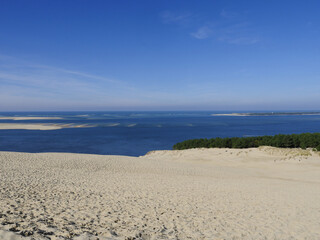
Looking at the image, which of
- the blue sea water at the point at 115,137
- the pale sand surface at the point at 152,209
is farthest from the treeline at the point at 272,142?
the pale sand surface at the point at 152,209

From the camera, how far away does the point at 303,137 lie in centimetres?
2916

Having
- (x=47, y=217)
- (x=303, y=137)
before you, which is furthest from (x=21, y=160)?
(x=303, y=137)

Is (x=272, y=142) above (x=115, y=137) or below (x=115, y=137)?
above

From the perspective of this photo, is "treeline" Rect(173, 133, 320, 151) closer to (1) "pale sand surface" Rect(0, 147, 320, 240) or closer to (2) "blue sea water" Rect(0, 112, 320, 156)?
(2) "blue sea water" Rect(0, 112, 320, 156)

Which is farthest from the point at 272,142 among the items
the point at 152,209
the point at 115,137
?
the point at 115,137

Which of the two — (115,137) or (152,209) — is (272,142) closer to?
(152,209)

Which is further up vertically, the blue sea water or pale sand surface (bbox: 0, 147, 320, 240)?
pale sand surface (bbox: 0, 147, 320, 240)

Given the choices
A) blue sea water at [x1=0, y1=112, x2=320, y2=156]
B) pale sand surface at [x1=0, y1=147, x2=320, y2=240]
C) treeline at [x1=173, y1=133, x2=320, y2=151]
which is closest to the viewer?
pale sand surface at [x1=0, y1=147, x2=320, y2=240]

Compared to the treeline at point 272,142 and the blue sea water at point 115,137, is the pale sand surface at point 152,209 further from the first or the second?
the blue sea water at point 115,137

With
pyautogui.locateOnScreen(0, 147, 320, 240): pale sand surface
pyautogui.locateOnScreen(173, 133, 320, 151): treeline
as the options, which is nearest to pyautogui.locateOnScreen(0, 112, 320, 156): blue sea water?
pyautogui.locateOnScreen(173, 133, 320, 151): treeline

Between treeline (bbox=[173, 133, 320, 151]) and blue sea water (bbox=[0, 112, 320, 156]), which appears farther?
blue sea water (bbox=[0, 112, 320, 156])

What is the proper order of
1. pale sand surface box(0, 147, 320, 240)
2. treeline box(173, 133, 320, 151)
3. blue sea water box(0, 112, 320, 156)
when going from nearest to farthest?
pale sand surface box(0, 147, 320, 240)
treeline box(173, 133, 320, 151)
blue sea water box(0, 112, 320, 156)

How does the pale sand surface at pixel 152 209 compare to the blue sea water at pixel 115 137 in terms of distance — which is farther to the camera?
the blue sea water at pixel 115 137

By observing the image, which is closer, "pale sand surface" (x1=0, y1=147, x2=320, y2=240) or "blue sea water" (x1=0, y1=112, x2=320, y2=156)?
"pale sand surface" (x1=0, y1=147, x2=320, y2=240)
